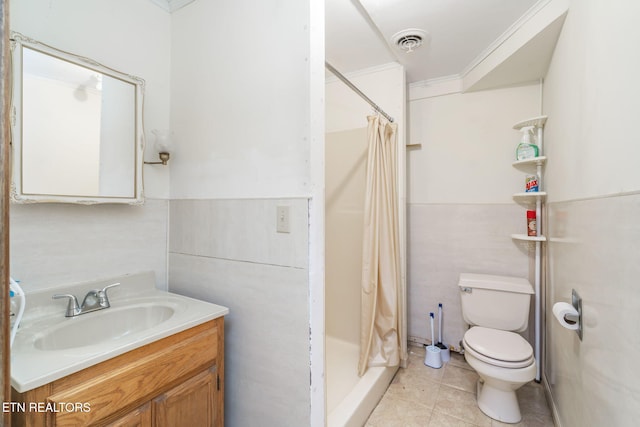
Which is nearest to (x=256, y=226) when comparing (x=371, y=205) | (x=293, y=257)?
(x=293, y=257)

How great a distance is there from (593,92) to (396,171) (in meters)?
1.24

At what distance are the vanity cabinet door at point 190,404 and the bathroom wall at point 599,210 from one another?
136 cm

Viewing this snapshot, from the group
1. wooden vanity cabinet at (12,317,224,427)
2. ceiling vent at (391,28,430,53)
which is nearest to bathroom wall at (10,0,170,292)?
wooden vanity cabinet at (12,317,224,427)

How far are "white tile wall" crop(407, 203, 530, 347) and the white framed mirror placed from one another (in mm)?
2188

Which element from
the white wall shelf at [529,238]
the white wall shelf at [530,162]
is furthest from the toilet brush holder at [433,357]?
the white wall shelf at [530,162]

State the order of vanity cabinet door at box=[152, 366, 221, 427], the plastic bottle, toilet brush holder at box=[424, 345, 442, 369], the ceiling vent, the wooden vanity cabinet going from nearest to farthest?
the wooden vanity cabinet, vanity cabinet door at box=[152, 366, 221, 427], the ceiling vent, the plastic bottle, toilet brush holder at box=[424, 345, 442, 369]

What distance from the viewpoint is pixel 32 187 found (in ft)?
3.59

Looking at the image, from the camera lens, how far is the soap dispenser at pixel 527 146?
206 cm

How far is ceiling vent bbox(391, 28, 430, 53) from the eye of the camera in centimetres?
188

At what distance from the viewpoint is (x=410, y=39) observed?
1955 millimetres

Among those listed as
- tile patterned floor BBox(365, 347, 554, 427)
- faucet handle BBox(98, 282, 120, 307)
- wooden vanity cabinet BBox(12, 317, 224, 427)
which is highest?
faucet handle BBox(98, 282, 120, 307)

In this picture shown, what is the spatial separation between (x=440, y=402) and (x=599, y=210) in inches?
58.9

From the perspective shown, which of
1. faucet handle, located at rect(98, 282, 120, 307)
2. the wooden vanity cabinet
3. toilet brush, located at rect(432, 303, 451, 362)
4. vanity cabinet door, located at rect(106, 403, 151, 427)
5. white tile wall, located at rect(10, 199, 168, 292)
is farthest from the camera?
toilet brush, located at rect(432, 303, 451, 362)

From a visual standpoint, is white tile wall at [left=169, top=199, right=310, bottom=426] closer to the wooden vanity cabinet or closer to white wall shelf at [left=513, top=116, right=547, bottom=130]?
the wooden vanity cabinet
